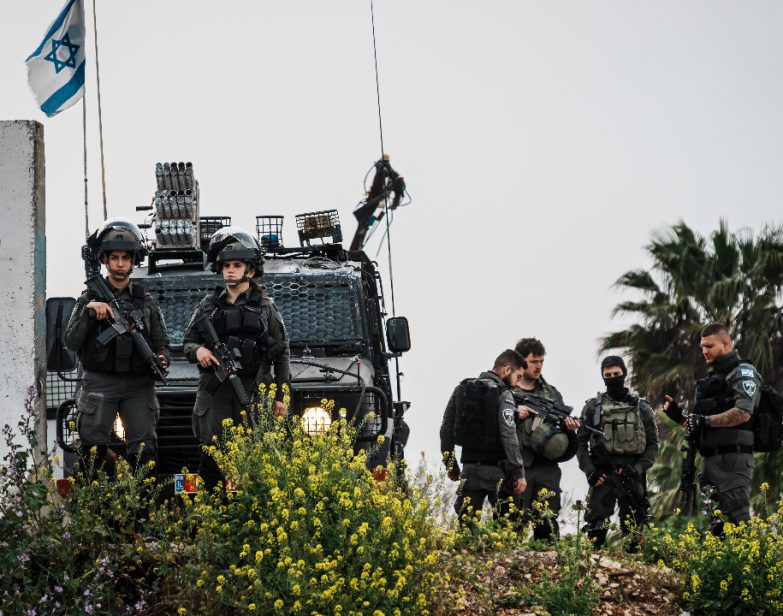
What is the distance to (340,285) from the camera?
42.3 feet

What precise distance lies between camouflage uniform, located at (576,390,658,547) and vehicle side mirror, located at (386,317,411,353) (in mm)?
1694

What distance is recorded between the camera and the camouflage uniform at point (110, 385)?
10.1 meters

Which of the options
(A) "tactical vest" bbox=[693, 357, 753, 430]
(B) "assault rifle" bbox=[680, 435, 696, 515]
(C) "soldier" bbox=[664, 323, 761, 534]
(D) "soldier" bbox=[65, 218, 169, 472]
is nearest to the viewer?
(D) "soldier" bbox=[65, 218, 169, 472]

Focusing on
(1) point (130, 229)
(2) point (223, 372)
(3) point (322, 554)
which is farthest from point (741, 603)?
(1) point (130, 229)

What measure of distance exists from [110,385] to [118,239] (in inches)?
36.0

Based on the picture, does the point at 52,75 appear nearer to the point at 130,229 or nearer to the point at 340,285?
the point at 340,285

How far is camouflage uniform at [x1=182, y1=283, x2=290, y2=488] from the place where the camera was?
403 inches

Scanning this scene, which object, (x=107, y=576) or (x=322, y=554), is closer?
(x=322, y=554)

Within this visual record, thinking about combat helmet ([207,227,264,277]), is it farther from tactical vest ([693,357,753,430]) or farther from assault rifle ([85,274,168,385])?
tactical vest ([693,357,753,430])

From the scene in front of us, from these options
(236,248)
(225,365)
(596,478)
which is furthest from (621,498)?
(236,248)

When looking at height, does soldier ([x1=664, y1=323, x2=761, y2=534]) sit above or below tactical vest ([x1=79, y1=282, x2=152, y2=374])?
below

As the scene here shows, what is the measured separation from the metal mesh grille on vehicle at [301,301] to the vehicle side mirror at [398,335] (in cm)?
31

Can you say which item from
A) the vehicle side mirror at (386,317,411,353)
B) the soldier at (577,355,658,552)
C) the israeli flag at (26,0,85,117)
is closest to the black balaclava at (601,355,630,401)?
the soldier at (577,355,658,552)

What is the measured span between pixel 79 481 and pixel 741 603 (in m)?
3.67
